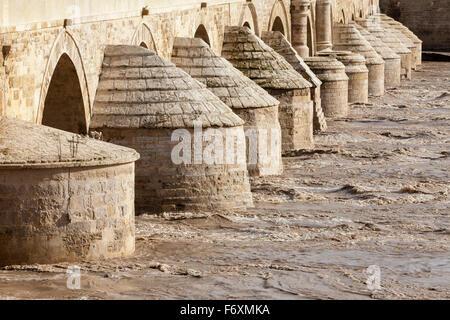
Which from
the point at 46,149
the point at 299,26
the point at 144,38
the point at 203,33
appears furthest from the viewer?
the point at 299,26

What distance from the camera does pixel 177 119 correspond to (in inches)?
701

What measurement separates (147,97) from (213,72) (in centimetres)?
297

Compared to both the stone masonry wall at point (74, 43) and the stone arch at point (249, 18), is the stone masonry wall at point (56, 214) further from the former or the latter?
A: the stone arch at point (249, 18)

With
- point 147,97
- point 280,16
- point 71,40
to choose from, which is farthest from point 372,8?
point 71,40

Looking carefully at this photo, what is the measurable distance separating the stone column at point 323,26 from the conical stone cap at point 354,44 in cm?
108

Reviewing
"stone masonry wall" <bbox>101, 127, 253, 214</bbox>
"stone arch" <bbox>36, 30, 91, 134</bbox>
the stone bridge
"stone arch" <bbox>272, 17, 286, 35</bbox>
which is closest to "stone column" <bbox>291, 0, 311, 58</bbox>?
"stone arch" <bbox>272, 17, 286, 35</bbox>

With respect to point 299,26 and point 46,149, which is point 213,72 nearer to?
point 46,149

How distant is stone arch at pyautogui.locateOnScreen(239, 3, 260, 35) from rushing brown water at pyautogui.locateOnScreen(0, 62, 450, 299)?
12.0 ft

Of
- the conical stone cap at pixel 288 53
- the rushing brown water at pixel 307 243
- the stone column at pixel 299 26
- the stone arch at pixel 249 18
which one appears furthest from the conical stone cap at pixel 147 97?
the stone column at pixel 299 26

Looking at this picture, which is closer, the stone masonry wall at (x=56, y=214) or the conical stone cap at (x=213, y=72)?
the stone masonry wall at (x=56, y=214)

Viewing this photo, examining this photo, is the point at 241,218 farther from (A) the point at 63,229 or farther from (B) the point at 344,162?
(B) the point at 344,162

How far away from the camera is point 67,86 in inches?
677

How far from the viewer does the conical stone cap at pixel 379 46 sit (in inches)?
1618
